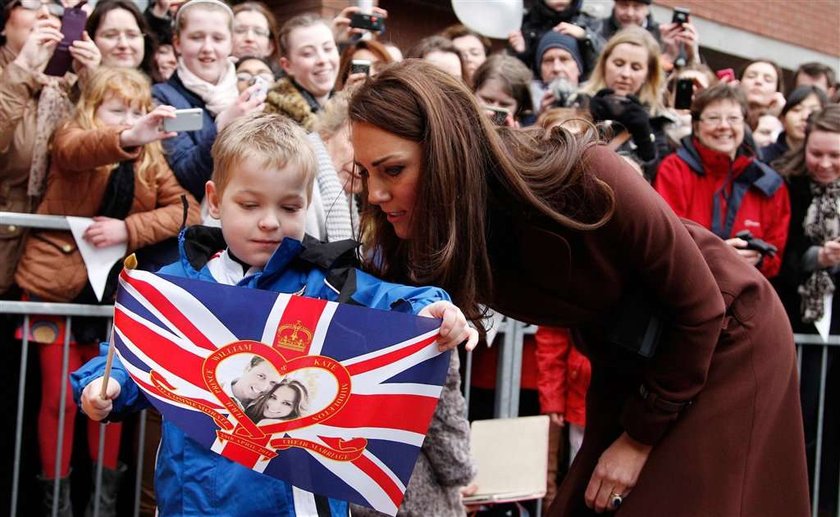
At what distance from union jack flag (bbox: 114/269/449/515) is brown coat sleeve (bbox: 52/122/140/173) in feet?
5.97

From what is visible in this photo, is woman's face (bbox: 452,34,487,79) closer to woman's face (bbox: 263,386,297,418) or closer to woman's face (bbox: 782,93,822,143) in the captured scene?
woman's face (bbox: 782,93,822,143)

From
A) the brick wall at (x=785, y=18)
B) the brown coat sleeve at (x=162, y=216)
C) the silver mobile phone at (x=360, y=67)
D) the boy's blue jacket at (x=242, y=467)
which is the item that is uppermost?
the brick wall at (x=785, y=18)

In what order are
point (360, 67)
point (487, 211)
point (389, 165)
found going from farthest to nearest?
point (360, 67)
point (487, 211)
point (389, 165)

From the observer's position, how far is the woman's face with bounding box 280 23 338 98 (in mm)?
5086

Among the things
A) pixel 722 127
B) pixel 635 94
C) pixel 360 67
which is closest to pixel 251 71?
pixel 360 67

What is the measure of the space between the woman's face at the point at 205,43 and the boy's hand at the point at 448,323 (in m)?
3.02

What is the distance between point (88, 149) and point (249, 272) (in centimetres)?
168

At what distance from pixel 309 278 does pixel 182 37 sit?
2785 millimetres

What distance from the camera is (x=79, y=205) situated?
440 cm

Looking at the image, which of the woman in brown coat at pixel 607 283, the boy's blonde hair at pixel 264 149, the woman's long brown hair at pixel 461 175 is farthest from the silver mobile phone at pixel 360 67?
the woman's long brown hair at pixel 461 175

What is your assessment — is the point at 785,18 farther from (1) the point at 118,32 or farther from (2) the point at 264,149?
(2) the point at 264,149

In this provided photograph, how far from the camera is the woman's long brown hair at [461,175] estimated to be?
2455 mm

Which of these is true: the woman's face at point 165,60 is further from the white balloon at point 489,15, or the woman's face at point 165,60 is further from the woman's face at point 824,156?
the woman's face at point 824,156

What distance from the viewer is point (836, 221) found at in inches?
222
